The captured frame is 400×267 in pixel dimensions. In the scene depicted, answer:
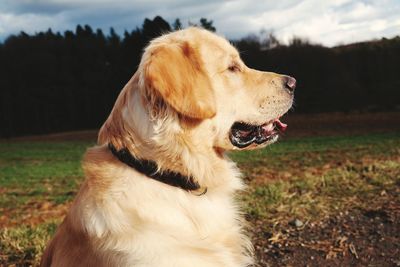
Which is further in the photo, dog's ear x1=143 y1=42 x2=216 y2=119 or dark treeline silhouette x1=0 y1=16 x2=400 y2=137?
dark treeline silhouette x1=0 y1=16 x2=400 y2=137

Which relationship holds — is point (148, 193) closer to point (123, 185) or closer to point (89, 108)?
point (123, 185)

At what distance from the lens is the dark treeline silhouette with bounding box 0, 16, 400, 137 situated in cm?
4644

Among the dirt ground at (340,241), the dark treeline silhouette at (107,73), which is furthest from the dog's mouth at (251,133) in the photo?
the dark treeline silhouette at (107,73)

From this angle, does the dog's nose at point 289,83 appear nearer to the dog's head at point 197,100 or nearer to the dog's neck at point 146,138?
the dog's head at point 197,100

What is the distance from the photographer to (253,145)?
3492mm

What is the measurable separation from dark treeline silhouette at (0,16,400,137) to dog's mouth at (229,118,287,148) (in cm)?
3819

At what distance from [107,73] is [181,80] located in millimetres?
61030

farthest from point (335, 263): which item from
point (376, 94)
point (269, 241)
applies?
point (376, 94)

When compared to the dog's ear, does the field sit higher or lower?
lower

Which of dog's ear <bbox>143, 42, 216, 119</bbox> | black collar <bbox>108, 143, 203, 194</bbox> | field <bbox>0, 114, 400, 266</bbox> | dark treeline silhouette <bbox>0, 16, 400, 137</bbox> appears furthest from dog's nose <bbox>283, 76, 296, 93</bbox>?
dark treeline silhouette <bbox>0, 16, 400, 137</bbox>

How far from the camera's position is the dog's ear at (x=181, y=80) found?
9.21 feet

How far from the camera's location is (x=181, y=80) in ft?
9.54

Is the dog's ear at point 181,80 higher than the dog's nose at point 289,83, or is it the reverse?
the dog's ear at point 181,80

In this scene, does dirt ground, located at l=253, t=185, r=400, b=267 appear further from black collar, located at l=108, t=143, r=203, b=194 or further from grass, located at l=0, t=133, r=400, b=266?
black collar, located at l=108, t=143, r=203, b=194
